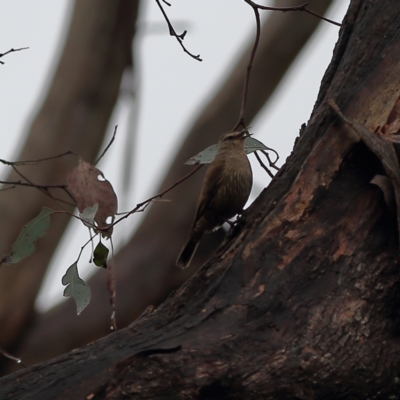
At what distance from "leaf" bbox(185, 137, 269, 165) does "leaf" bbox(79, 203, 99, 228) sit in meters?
0.47

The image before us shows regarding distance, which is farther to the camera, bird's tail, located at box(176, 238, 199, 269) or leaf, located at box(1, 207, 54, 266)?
bird's tail, located at box(176, 238, 199, 269)

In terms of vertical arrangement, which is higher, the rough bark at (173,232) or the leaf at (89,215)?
the rough bark at (173,232)

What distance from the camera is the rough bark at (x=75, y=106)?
16.0ft

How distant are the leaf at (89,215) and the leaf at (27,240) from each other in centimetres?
17

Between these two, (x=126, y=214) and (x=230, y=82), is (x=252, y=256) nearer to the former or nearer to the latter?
(x=126, y=214)

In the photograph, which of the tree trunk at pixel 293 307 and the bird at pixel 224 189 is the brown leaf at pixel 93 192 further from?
the bird at pixel 224 189

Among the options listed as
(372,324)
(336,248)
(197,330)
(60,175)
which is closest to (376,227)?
(336,248)

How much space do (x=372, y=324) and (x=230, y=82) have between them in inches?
146

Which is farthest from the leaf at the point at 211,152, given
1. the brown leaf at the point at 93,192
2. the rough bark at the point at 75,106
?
the rough bark at the point at 75,106

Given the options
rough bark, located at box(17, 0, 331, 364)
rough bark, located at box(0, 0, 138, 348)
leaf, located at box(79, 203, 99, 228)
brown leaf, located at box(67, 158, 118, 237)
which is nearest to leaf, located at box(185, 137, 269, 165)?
brown leaf, located at box(67, 158, 118, 237)

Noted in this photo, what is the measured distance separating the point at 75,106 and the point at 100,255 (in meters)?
2.72

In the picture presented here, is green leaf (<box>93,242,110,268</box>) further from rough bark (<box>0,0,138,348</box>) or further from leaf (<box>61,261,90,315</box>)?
A: rough bark (<box>0,0,138,348</box>)

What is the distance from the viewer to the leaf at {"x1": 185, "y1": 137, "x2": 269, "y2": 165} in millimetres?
2797

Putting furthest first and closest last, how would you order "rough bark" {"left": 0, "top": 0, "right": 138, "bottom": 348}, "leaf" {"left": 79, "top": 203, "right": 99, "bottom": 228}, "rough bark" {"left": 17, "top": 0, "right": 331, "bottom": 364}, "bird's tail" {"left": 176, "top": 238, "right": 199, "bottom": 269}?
"rough bark" {"left": 17, "top": 0, "right": 331, "bottom": 364} < "rough bark" {"left": 0, "top": 0, "right": 138, "bottom": 348} < "bird's tail" {"left": 176, "top": 238, "right": 199, "bottom": 269} < "leaf" {"left": 79, "top": 203, "right": 99, "bottom": 228}
